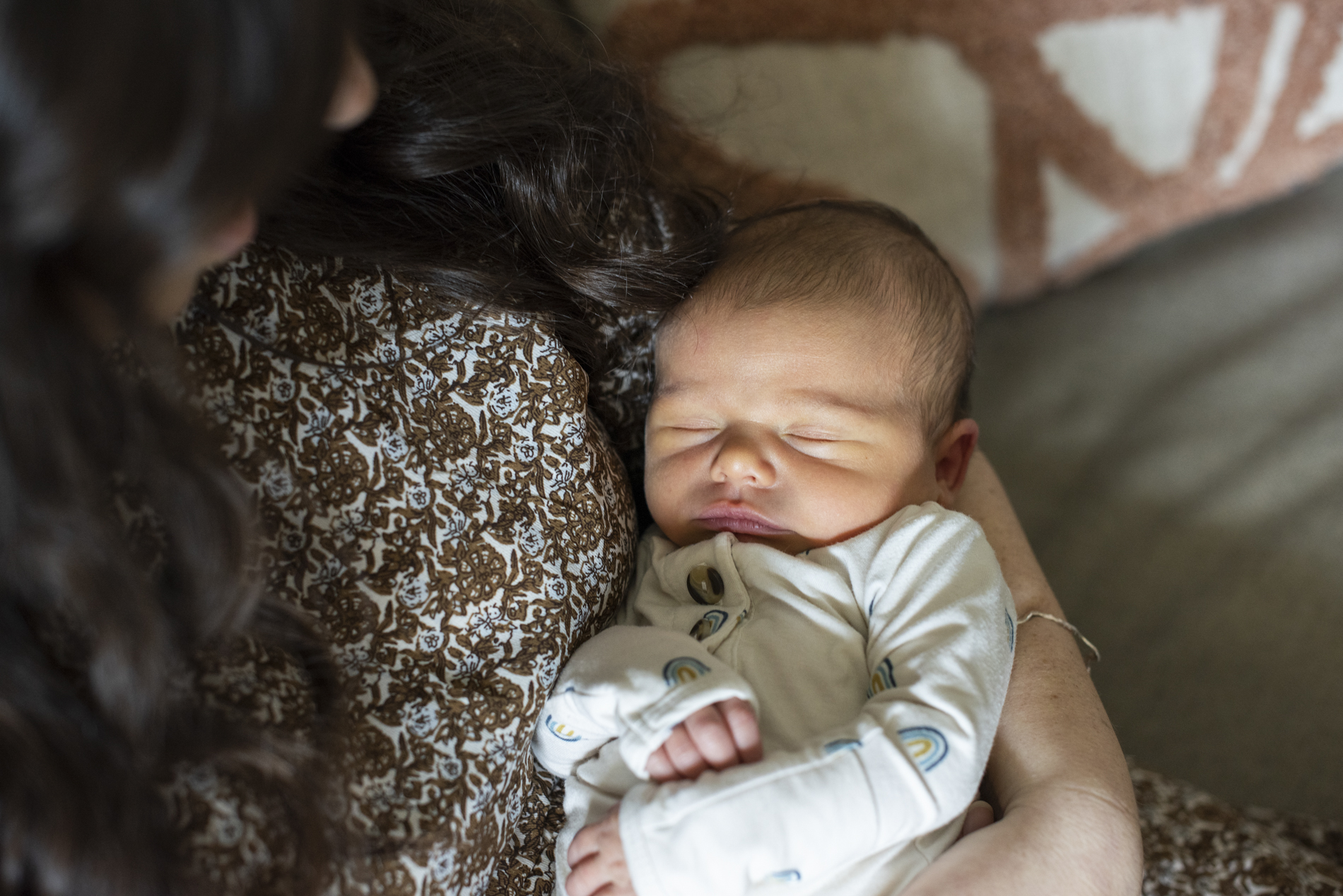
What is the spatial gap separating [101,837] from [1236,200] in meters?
2.33

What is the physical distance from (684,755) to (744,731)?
0.06m

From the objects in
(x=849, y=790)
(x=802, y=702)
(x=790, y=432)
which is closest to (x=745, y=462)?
(x=790, y=432)

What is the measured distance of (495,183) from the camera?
3.49 ft

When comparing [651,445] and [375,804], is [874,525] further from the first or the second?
[375,804]

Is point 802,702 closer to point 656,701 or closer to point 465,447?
point 656,701

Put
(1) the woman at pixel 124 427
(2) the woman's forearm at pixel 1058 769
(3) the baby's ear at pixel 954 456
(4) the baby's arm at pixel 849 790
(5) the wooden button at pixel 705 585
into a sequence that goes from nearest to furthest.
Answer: (1) the woman at pixel 124 427 → (4) the baby's arm at pixel 849 790 → (2) the woman's forearm at pixel 1058 769 → (5) the wooden button at pixel 705 585 → (3) the baby's ear at pixel 954 456

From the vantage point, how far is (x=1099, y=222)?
2.04 m

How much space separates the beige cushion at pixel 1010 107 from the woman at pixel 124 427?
1068 millimetres

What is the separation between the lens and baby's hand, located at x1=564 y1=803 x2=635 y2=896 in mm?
848

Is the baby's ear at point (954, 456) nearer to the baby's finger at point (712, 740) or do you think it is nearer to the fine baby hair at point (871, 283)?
the fine baby hair at point (871, 283)

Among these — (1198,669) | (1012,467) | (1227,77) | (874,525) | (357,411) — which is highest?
(1227,77)

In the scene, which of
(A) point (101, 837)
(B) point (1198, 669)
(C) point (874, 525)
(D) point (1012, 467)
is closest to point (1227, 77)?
(D) point (1012, 467)

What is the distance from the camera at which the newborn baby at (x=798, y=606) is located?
0.81 meters

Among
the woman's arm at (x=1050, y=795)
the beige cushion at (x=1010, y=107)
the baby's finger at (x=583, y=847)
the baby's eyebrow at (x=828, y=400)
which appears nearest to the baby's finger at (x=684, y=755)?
the baby's finger at (x=583, y=847)
